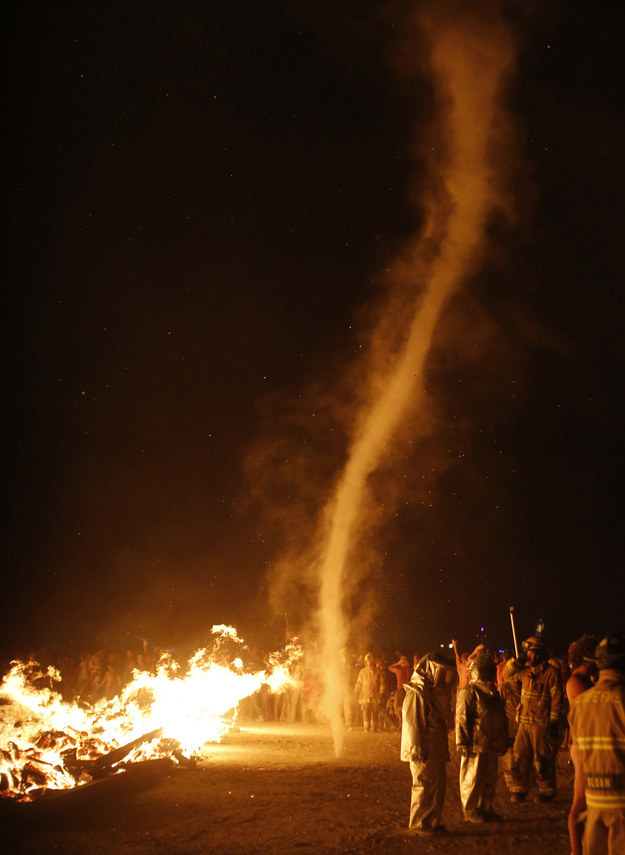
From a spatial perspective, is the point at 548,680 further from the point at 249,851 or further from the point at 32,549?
the point at 32,549

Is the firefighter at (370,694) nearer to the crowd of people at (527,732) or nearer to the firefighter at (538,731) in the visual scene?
the crowd of people at (527,732)

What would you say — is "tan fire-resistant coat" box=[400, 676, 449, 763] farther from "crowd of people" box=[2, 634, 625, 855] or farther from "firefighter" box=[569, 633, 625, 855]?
"firefighter" box=[569, 633, 625, 855]

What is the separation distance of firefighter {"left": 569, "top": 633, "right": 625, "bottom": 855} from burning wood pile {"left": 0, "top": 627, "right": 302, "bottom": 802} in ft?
23.4

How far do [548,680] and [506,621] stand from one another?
5593cm

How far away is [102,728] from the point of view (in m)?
11.4

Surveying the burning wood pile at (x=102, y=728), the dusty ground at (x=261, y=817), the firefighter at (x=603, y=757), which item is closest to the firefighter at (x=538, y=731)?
the dusty ground at (x=261, y=817)

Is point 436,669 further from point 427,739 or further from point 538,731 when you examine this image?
point 538,731

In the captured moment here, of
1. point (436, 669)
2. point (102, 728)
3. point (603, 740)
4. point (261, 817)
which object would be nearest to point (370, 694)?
point (102, 728)

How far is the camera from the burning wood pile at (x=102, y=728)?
29.6 ft

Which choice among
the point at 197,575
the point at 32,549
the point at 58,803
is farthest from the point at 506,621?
the point at 58,803

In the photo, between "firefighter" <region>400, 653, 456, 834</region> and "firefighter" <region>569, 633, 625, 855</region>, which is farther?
"firefighter" <region>400, 653, 456, 834</region>

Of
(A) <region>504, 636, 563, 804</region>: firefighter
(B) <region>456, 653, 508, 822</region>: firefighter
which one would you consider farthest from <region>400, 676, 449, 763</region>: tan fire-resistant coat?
(A) <region>504, 636, 563, 804</region>: firefighter

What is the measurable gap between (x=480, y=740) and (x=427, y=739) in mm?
756

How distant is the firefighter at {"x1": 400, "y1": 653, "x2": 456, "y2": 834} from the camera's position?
7496 millimetres
